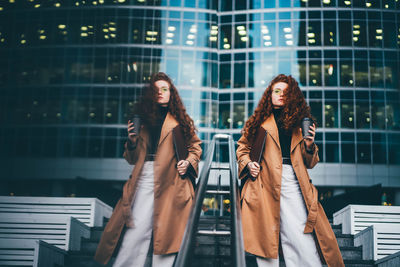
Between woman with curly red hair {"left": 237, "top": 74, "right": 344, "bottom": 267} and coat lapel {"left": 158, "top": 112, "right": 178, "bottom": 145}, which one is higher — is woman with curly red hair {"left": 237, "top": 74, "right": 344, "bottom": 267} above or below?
below

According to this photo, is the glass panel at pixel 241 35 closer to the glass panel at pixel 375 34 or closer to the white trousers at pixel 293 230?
the glass panel at pixel 375 34

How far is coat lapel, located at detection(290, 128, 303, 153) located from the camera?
447cm

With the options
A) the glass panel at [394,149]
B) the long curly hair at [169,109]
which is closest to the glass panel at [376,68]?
the glass panel at [394,149]

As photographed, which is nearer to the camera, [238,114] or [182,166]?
[182,166]

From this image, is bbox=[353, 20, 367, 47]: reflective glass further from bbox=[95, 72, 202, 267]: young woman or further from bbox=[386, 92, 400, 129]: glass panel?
bbox=[95, 72, 202, 267]: young woman

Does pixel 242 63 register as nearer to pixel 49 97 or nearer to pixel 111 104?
pixel 111 104

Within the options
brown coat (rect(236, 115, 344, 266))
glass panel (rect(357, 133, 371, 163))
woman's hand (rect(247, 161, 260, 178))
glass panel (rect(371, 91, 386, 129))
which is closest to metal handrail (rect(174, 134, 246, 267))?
woman's hand (rect(247, 161, 260, 178))

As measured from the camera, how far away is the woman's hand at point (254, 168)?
432 centimetres

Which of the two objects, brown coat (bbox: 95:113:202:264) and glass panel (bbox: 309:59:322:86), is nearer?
brown coat (bbox: 95:113:202:264)

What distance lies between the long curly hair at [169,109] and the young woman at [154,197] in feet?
0.04

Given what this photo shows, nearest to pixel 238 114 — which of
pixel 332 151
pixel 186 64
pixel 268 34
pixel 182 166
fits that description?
pixel 268 34

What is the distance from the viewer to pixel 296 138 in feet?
14.8

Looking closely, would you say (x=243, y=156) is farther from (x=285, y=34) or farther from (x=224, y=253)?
(x=285, y=34)

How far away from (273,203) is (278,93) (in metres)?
1.22
